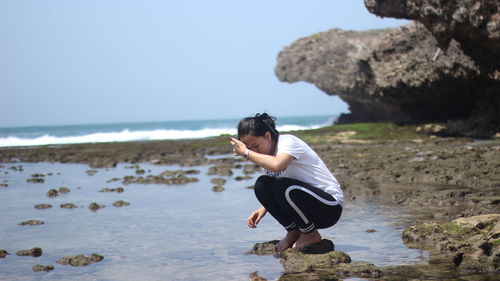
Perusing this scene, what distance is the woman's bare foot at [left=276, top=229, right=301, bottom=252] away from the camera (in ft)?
19.4

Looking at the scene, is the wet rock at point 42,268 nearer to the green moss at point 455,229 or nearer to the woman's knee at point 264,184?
the woman's knee at point 264,184

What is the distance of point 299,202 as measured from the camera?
18.5ft

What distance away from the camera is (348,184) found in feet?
38.6

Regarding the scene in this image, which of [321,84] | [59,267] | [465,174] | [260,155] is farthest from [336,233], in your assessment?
[321,84]

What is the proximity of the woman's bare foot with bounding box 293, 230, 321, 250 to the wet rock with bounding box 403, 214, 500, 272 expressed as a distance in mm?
→ 922

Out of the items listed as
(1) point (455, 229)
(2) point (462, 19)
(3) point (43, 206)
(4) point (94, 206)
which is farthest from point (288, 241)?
(2) point (462, 19)

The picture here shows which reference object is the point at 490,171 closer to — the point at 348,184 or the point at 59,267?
the point at 348,184

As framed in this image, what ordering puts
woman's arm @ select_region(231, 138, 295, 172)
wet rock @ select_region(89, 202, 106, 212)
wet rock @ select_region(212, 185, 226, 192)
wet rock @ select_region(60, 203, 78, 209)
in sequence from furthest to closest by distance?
wet rock @ select_region(212, 185, 226, 192) < wet rock @ select_region(60, 203, 78, 209) < wet rock @ select_region(89, 202, 106, 212) < woman's arm @ select_region(231, 138, 295, 172)

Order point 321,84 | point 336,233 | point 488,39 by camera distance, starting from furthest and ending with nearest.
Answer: point 321,84
point 488,39
point 336,233

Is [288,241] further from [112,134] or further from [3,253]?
[112,134]

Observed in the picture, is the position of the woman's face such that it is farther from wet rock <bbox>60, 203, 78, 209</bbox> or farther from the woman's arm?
wet rock <bbox>60, 203, 78, 209</bbox>

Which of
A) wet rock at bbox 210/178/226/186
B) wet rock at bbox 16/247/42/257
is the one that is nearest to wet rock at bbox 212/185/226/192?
wet rock at bbox 210/178/226/186

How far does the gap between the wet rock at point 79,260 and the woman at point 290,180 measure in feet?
5.40

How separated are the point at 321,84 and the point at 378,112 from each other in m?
6.53
